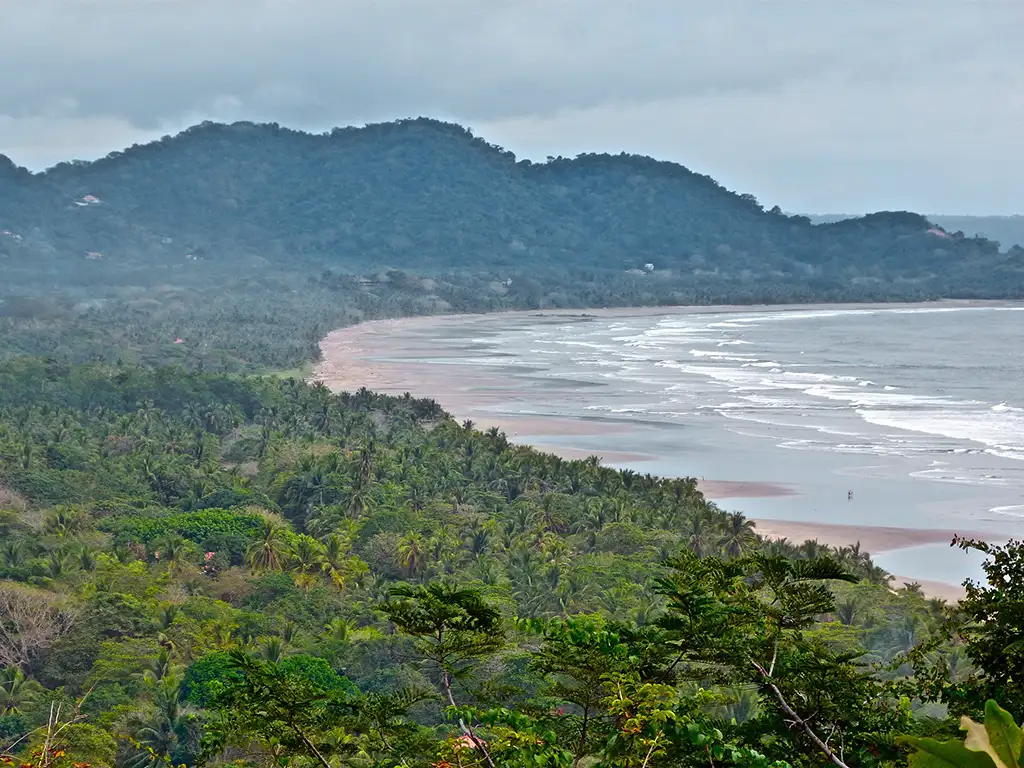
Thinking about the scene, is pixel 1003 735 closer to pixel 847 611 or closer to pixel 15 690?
pixel 15 690

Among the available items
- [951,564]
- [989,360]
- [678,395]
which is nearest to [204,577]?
[951,564]

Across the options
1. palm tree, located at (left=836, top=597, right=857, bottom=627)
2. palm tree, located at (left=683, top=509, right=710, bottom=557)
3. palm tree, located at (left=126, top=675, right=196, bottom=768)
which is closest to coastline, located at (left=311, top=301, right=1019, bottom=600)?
palm tree, located at (left=683, top=509, right=710, bottom=557)

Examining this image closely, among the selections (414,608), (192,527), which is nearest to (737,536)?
(192,527)

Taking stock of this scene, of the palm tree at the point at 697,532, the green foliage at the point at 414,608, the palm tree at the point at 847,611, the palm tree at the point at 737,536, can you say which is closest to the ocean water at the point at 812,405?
the palm tree at the point at 697,532

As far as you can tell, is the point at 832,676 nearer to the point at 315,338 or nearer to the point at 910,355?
the point at 910,355

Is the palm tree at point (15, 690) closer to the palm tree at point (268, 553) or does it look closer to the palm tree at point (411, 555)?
the palm tree at point (268, 553)

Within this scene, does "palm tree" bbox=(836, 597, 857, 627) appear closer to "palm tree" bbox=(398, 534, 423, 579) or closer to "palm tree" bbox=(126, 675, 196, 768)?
"palm tree" bbox=(398, 534, 423, 579)
